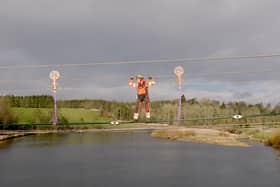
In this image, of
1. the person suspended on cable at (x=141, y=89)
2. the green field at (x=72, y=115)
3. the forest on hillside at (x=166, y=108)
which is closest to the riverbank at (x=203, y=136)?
the green field at (x=72, y=115)

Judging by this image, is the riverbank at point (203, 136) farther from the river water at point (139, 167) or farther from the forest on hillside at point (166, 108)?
the forest on hillside at point (166, 108)

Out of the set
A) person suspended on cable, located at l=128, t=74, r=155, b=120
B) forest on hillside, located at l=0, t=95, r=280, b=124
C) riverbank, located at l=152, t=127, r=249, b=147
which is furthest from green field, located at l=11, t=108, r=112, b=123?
riverbank, located at l=152, t=127, r=249, b=147

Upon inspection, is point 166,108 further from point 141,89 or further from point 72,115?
point 72,115

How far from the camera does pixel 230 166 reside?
28.2 m

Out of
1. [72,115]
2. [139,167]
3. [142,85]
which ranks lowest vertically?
[139,167]

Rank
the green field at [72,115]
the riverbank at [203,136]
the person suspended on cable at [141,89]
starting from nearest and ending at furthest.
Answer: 1. the person suspended on cable at [141,89]
2. the green field at [72,115]
3. the riverbank at [203,136]

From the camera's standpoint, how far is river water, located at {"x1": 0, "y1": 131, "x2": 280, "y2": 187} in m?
23.2

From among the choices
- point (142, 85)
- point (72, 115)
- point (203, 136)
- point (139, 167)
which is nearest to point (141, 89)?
point (142, 85)

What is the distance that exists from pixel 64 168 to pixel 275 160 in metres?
15.8

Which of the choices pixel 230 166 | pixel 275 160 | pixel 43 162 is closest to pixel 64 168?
pixel 43 162

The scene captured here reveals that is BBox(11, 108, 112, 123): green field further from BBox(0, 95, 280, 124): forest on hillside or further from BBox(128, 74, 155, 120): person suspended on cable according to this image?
BBox(128, 74, 155, 120): person suspended on cable

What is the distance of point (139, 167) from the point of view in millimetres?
27781

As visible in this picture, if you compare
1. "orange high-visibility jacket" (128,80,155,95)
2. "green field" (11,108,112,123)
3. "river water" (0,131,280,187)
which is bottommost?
"river water" (0,131,280,187)

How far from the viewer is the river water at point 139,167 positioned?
A: 23.2 m
